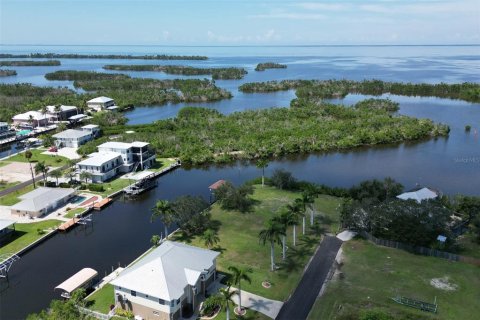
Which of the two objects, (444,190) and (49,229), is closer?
(49,229)

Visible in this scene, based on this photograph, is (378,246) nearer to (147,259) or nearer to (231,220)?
(231,220)

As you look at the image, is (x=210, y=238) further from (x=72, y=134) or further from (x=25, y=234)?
(x=72, y=134)

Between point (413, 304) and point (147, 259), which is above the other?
point (147, 259)

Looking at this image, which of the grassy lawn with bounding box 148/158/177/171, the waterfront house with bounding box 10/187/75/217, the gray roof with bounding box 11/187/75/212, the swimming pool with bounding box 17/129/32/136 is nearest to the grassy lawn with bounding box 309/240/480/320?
the waterfront house with bounding box 10/187/75/217

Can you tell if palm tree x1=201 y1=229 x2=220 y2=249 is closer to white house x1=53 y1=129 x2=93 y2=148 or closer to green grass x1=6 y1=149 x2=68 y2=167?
green grass x1=6 y1=149 x2=68 y2=167

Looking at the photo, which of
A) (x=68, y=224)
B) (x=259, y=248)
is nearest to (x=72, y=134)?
(x=68, y=224)

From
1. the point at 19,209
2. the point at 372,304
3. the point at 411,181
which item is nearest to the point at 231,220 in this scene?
the point at 372,304
